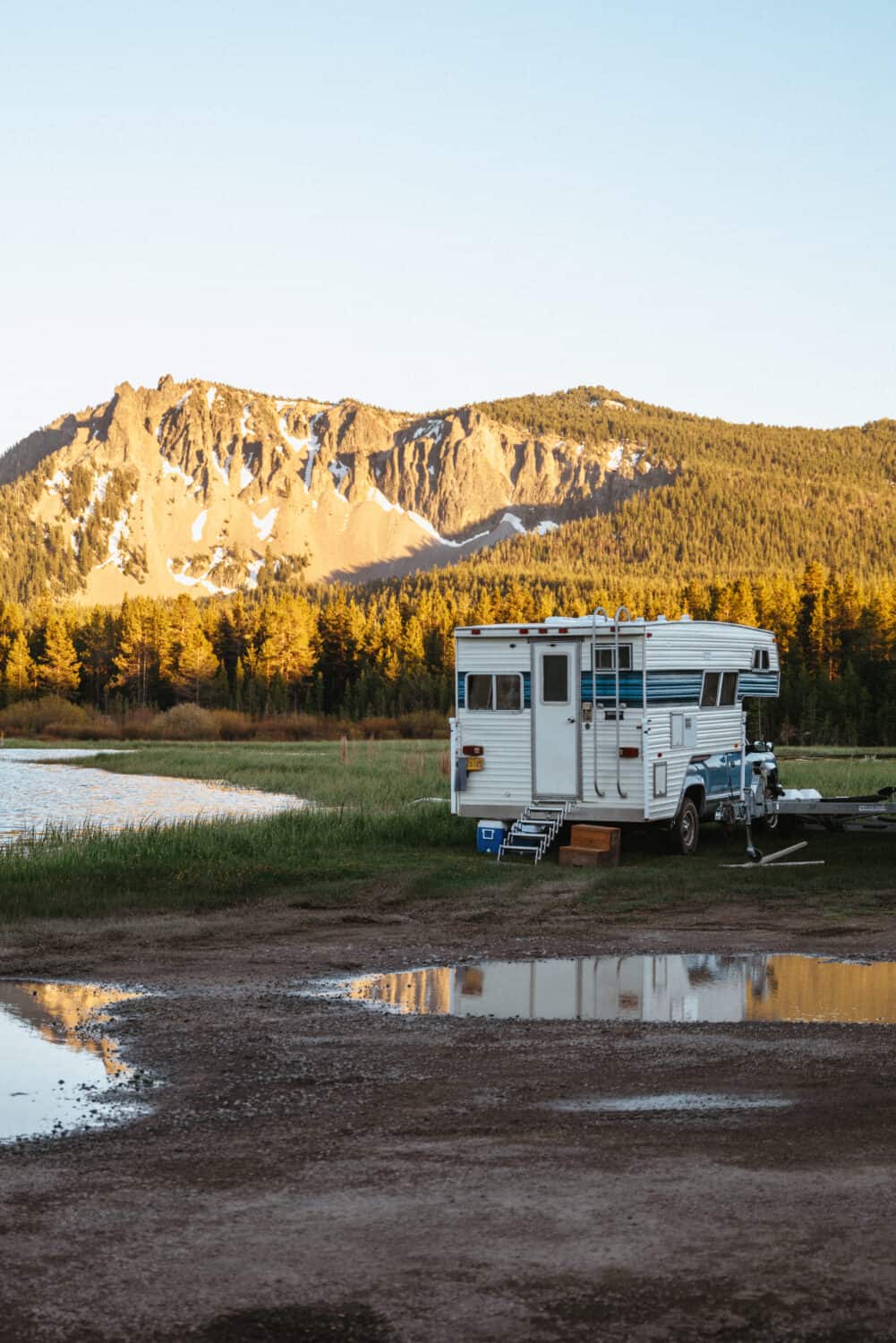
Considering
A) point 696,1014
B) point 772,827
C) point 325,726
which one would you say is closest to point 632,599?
point 325,726

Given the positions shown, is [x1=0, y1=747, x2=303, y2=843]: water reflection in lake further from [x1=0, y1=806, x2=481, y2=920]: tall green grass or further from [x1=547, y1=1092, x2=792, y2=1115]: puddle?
[x1=547, y1=1092, x2=792, y2=1115]: puddle

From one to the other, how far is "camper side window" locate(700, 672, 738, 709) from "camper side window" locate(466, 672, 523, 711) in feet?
8.90

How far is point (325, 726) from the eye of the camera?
303ft

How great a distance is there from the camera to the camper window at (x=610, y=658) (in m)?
19.8

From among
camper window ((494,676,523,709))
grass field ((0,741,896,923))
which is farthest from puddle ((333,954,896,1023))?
camper window ((494,676,523,709))

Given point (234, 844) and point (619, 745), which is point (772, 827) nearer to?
point (619, 745)

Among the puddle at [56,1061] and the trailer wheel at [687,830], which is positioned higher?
the trailer wheel at [687,830]

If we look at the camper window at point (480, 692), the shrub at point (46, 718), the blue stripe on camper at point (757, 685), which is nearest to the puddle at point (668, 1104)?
the camper window at point (480, 692)

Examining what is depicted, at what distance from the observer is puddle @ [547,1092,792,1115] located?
8.00m

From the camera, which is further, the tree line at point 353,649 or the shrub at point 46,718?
the shrub at point 46,718

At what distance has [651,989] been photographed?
1180 centimetres

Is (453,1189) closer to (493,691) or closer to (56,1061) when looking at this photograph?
(56,1061)

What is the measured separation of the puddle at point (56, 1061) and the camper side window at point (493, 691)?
9.52 meters

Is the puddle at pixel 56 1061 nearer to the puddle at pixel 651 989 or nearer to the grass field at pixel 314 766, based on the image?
the puddle at pixel 651 989
